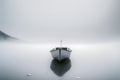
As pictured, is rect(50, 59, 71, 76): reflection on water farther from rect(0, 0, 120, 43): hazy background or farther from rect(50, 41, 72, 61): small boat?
rect(0, 0, 120, 43): hazy background

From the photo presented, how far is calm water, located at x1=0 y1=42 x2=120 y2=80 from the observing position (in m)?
1.09

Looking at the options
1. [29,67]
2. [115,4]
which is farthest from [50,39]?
[115,4]

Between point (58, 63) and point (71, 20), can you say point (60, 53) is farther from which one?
point (71, 20)

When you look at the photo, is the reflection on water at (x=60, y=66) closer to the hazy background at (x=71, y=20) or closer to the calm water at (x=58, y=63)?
the calm water at (x=58, y=63)

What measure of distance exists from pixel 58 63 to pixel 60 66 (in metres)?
0.03

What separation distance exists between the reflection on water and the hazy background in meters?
0.17

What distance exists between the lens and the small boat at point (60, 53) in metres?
1.15

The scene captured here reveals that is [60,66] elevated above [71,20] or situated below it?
below

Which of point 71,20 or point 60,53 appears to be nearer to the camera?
point 60,53

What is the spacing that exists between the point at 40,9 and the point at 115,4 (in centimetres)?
52

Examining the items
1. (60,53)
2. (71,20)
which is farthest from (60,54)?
(71,20)

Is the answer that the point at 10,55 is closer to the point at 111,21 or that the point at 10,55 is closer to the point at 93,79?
the point at 93,79

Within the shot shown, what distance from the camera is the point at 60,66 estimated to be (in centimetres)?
Result: 115

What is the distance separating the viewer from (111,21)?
4.13 ft
